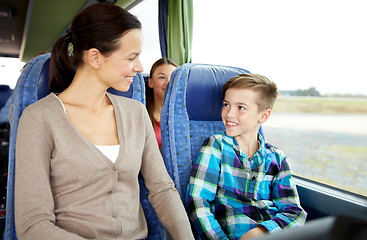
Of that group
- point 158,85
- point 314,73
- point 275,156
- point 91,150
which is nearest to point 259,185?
point 275,156

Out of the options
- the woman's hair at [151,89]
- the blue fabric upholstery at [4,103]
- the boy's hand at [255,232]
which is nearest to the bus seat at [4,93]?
the blue fabric upholstery at [4,103]

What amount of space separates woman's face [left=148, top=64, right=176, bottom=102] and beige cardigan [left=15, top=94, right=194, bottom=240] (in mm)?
1308

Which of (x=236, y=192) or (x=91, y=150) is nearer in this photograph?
(x=91, y=150)

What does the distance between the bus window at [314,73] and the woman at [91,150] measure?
39.5 inches

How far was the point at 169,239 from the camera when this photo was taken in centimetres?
122

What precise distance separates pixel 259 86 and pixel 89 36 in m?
0.92

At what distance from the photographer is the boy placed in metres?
1.36

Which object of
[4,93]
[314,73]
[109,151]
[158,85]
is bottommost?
[4,93]

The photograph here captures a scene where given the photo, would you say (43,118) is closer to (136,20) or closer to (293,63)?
(136,20)

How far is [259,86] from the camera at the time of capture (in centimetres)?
157

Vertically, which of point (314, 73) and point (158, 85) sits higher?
point (314, 73)

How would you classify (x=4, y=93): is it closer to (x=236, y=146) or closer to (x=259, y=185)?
(x=236, y=146)

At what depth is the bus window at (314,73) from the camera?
1505mm

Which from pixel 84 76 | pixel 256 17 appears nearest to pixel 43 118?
pixel 84 76
